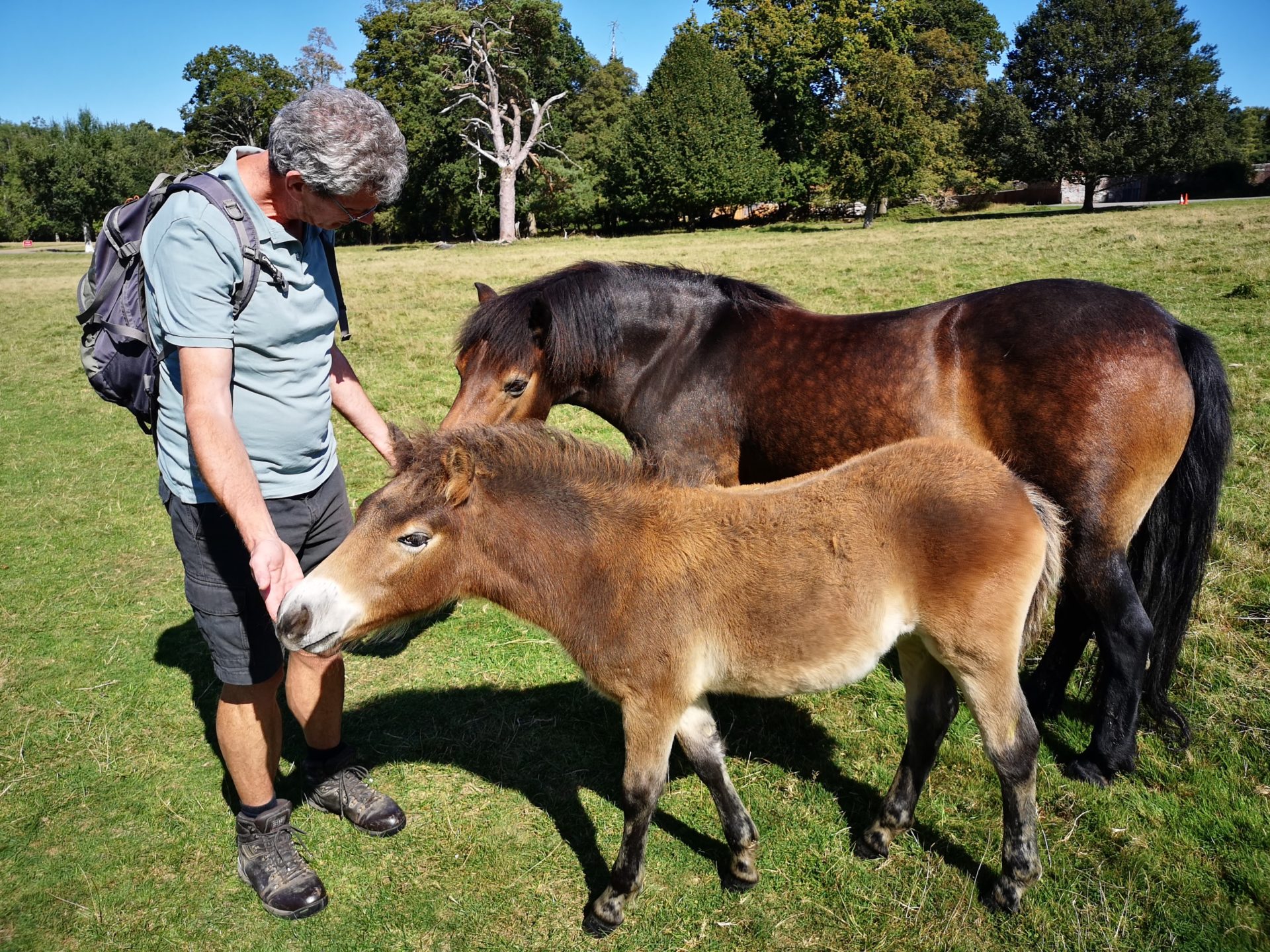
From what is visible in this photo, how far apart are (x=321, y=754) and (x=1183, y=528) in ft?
14.6

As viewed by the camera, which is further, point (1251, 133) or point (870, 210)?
point (1251, 133)

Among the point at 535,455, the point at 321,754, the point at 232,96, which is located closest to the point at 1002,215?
the point at 535,455

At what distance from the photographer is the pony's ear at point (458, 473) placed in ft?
8.93

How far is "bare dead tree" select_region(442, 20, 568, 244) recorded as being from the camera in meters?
41.1

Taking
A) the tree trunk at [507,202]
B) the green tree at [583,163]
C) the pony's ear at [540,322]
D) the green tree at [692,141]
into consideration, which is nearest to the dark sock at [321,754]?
the pony's ear at [540,322]

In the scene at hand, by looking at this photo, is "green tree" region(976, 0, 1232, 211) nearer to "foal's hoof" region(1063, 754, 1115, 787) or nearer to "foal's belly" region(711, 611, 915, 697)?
"foal's hoof" region(1063, 754, 1115, 787)

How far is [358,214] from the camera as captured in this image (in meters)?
2.85

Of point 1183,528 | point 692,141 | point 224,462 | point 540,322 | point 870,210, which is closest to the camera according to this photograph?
point 224,462

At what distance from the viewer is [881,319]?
4254 mm

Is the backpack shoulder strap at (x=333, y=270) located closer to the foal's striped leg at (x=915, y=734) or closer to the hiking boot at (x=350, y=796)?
the hiking boot at (x=350, y=796)

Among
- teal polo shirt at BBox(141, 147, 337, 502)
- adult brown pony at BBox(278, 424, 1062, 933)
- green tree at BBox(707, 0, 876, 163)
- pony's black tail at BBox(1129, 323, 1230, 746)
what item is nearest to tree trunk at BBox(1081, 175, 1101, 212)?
green tree at BBox(707, 0, 876, 163)

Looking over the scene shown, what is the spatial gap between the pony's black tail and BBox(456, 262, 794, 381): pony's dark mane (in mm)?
2195

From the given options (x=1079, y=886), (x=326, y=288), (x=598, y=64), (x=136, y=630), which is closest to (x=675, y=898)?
(x=1079, y=886)

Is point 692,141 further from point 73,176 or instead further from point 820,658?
point 73,176
